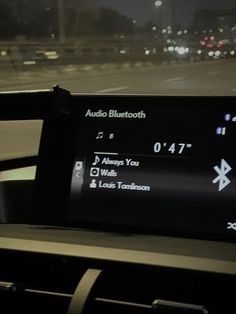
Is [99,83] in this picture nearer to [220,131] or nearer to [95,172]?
[95,172]

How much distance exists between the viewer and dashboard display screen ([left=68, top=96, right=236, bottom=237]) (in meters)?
1.96

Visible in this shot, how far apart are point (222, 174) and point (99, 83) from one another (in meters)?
25.0

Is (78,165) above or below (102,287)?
above

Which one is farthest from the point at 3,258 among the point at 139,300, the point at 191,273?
the point at 191,273

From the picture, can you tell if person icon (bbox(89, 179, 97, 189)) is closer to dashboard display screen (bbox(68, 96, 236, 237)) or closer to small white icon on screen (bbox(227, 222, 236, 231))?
dashboard display screen (bbox(68, 96, 236, 237))

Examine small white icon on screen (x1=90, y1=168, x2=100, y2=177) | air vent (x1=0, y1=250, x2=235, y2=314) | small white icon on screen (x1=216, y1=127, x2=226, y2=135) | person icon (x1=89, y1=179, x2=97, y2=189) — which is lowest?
air vent (x1=0, y1=250, x2=235, y2=314)

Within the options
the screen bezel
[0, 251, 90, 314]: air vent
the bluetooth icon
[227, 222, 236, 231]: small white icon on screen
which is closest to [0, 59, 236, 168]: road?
the screen bezel

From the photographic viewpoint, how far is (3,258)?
5.71 feet

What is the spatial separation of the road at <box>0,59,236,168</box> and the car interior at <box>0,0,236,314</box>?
31cm

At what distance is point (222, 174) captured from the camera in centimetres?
198

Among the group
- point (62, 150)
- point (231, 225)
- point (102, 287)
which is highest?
point (62, 150)

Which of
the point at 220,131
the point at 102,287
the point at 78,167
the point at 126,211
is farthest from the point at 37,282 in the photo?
the point at 220,131

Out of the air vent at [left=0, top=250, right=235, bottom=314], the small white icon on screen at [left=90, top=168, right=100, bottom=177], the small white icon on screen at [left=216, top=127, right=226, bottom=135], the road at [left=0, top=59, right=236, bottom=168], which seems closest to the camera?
the air vent at [left=0, top=250, right=235, bottom=314]

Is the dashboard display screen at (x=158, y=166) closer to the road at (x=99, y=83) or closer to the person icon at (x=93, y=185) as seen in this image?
the person icon at (x=93, y=185)
